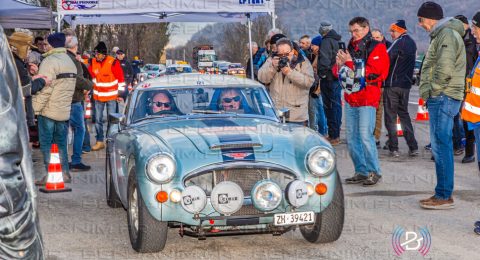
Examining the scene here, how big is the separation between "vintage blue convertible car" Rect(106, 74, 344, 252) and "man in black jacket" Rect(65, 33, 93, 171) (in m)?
4.48

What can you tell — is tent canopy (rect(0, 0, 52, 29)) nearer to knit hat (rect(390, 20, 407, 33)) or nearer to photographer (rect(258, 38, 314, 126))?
photographer (rect(258, 38, 314, 126))

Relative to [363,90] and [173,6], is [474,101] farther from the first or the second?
[173,6]

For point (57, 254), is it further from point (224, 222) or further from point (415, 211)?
point (415, 211)

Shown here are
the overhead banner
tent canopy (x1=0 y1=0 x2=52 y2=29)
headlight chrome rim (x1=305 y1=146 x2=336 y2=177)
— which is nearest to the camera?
headlight chrome rim (x1=305 y1=146 x2=336 y2=177)

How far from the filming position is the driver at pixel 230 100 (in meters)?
8.11

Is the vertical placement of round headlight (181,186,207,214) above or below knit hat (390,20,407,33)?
below

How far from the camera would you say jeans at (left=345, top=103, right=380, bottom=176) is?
9.90m

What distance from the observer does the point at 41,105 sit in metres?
10.5

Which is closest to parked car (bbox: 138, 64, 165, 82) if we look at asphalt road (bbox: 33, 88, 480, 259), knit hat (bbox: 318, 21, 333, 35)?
knit hat (bbox: 318, 21, 333, 35)

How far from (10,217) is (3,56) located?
1.59ft

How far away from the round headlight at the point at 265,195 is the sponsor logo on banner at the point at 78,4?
399 inches

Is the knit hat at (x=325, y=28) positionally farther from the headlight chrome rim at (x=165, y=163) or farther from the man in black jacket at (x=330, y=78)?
the headlight chrome rim at (x=165, y=163)

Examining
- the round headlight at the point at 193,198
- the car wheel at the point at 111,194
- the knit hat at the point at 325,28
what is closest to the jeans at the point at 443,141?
the round headlight at the point at 193,198

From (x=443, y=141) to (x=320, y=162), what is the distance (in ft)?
7.38
